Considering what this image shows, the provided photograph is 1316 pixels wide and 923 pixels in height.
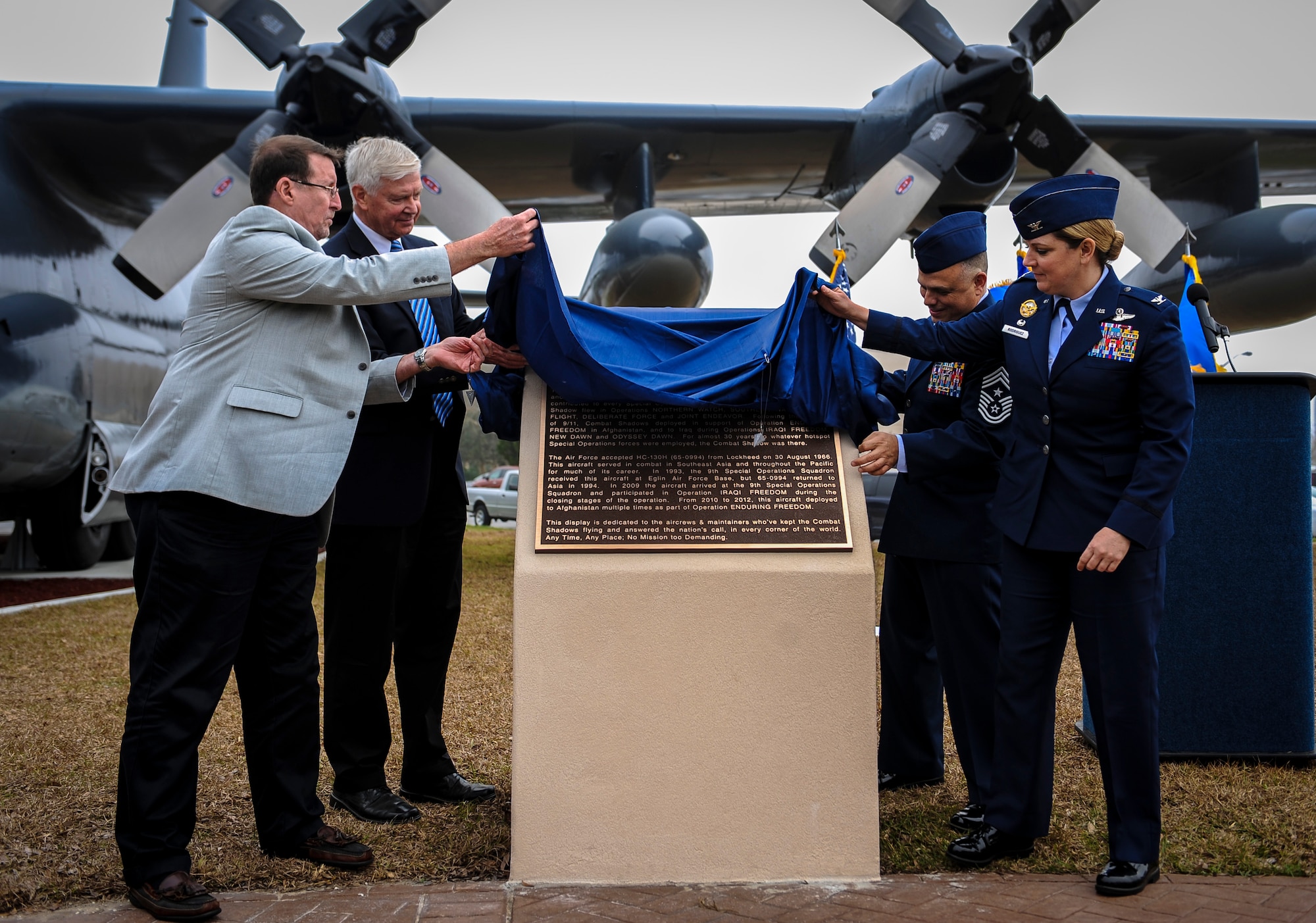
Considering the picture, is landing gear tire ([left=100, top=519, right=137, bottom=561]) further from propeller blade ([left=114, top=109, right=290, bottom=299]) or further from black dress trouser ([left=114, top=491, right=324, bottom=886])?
black dress trouser ([left=114, top=491, right=324, bottom=886])

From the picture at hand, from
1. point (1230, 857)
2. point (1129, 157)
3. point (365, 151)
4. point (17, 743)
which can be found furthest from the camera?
point (1129, 157)

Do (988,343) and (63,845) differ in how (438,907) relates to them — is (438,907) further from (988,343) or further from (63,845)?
(988,343)

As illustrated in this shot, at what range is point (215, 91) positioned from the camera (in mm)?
10969

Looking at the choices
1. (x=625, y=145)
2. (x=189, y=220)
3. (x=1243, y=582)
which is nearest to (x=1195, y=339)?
(x=1243, y=582)

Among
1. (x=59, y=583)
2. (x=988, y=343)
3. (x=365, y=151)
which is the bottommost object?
(x=59, y=583)

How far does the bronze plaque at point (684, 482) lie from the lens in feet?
9.23

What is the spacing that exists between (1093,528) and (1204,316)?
7.06 feet

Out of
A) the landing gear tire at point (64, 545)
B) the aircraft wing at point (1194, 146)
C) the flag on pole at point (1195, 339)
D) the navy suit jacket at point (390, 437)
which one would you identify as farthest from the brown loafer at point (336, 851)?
the aircraft wing at point (1194, 146)

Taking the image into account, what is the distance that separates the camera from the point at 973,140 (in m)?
10.7

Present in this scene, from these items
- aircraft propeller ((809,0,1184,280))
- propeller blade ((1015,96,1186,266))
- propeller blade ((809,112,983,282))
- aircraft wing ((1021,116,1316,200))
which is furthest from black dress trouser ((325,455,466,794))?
aircraft wing ((1021,116,1316,200))

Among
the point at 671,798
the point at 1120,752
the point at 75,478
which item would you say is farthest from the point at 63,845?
the point at 75,478

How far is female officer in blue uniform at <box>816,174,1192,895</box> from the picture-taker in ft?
8.79

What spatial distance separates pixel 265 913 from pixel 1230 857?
275cm

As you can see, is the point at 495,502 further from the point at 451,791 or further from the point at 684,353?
the point at 684,353
